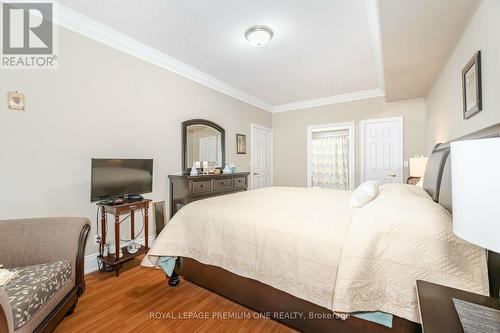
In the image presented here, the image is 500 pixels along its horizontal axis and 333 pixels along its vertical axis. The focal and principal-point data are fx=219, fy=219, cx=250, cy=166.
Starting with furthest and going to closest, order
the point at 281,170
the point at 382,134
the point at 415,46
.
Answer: the point at 281,170 → the point at 382,134 → the point at 415,46

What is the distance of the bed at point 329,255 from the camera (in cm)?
105

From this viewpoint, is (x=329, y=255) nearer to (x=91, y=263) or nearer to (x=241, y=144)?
(x=91, y=263)

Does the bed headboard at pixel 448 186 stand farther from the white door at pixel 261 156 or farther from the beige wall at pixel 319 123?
the white door at pixel 261 156

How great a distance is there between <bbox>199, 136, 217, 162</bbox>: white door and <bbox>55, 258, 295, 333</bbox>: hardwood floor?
210 cm

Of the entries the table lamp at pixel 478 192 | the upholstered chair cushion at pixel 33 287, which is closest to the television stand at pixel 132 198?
the upholstered chair cushion at pixel 33 287

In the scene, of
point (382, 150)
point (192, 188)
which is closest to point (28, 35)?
point (192, 188)

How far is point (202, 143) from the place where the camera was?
3797mm

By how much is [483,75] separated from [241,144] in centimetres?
367

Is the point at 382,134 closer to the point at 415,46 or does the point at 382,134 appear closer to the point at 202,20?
the point at 415,46

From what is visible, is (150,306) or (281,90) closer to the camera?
(150,306)

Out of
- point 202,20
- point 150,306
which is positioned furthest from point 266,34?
point 150,306

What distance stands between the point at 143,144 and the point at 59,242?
1566mm

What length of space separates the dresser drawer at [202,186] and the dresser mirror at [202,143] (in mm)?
417

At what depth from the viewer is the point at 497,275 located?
95 cm
